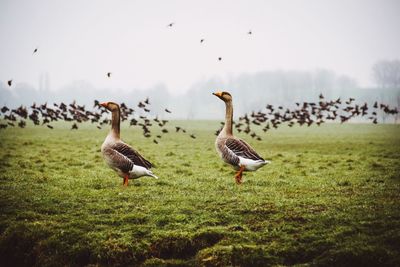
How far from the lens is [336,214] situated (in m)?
10.3

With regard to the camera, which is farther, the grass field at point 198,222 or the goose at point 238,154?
the goose at point 238,154

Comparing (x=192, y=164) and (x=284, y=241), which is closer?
(x=284, y=241)

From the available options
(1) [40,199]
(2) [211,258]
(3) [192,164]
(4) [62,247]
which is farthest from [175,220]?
(3) [192,164]

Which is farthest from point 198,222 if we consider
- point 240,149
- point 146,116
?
point 146,116

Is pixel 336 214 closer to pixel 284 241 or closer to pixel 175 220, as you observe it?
pixel 284 241

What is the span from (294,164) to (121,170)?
1165 centimetres

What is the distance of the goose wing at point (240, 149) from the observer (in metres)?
14.0

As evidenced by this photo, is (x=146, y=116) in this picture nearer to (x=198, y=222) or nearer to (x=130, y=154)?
(x=130, y=154)

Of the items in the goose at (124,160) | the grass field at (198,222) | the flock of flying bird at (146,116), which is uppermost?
the flock of flying bird at (146,116)

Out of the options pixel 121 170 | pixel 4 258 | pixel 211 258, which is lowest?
pixel 4 258

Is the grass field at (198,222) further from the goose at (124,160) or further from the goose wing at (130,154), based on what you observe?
the goose wing at (130,154)

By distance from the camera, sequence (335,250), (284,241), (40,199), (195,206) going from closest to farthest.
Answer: (335,250)
(284,241)
(195,206)
(40,199)

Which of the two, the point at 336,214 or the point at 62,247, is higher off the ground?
the point at 336,214

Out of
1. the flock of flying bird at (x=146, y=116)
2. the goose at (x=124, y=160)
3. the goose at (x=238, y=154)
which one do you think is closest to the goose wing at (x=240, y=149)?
the goose at (x=238, y=154)
